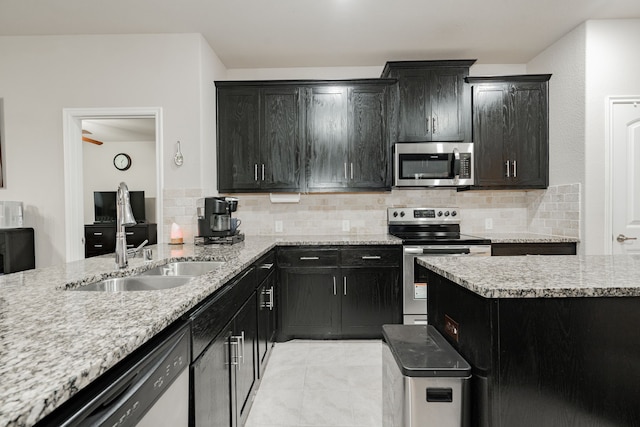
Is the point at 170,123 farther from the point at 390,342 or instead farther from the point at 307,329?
the point at 390,342

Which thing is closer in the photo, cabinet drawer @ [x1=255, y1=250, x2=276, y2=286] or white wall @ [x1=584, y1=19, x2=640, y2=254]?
cabinet drawer @ [x1=255, y1=250, x2=276, y2=286]

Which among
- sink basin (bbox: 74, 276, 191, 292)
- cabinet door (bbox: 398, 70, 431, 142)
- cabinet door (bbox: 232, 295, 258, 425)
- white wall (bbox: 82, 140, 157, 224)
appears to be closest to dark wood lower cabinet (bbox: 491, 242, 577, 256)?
cabinet door (bbox: 398, 70, 431, 142)

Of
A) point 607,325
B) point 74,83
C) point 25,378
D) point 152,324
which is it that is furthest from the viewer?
point 74,83

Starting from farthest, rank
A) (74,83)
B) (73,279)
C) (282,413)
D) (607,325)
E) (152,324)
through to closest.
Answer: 1. (74,83)
2. (282,413)
3. (73,279)
4. (607,325)
5. (152,324)

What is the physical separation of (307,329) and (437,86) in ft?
8.71

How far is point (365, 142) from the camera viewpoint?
354 cm

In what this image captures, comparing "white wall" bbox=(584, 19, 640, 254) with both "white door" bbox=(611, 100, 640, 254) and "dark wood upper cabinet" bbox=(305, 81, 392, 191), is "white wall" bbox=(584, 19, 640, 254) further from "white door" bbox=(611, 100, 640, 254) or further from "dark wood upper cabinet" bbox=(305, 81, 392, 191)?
"dark wood upper cabinet" bbox=(305, 81, 392, 191)

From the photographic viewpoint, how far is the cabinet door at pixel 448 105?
3500 millimetres

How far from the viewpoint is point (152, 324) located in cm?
91

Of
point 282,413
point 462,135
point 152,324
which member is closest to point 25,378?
point 152,324

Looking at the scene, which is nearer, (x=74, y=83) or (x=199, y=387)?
(x=199, y=387)

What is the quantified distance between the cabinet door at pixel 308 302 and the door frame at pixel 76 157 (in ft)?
4.01

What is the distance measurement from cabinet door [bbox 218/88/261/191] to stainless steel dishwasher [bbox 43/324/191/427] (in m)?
2.54

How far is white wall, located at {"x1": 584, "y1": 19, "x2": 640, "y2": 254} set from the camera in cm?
303
